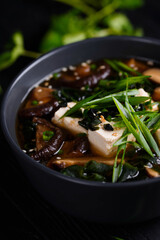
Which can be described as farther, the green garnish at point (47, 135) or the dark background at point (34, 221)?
the green garnish at point (47, 135)

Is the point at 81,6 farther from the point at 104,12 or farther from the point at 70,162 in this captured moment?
the point at 70,162

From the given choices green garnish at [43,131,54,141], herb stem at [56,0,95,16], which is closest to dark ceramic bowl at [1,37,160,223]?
green garnish at [43,131,54,141]

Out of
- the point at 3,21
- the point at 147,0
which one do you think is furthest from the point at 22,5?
the point at 147,0

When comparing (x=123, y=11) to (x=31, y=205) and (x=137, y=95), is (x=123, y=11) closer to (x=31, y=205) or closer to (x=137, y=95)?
(x=137, y=95)

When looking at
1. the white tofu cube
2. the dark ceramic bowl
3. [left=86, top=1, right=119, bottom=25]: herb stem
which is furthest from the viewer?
[left=86, top=1, right=119, bottom=25]: herb stem

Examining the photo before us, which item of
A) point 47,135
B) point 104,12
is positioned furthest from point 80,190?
point 104,12

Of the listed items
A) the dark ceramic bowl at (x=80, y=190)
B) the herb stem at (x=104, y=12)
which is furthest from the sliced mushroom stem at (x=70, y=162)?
the herb stem at (x=104, y=12)

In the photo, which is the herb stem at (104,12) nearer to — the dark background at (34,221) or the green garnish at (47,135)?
the dark background at (34,221)

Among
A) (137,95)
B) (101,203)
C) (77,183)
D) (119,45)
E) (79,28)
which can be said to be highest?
(79,28)

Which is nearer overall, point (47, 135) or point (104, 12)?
point (47, 135)

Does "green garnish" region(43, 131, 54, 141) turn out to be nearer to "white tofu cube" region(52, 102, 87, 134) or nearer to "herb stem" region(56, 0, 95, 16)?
"white tofu cube" region(52, 102, 87, 134)

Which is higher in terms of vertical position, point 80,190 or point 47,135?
point 47,135
